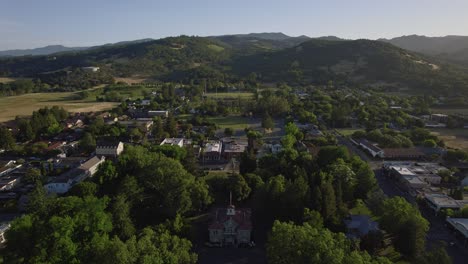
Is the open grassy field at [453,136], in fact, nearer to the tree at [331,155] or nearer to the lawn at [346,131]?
the lawn at [346,131]

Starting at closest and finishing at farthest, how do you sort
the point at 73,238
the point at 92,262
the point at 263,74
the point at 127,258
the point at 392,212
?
the point at 127,258 → the point at 92,262 → the point at 73,238 → the point at 392,212 → the point at 263,74

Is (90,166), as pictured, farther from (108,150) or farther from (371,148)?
(371,148)

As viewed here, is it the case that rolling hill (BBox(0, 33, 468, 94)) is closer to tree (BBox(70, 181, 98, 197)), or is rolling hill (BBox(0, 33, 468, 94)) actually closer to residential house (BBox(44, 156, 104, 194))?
residential house (BBox(44, 156, 104, 194))

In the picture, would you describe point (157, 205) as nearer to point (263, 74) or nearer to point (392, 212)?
point (392, 212)

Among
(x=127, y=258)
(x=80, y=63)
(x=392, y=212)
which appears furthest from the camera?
(x=80, y=63)

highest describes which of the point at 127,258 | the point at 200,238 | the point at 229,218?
the point at 127,258

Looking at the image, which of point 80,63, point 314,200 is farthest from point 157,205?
point 80,63

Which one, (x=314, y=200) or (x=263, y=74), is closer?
(x=314, y=200)

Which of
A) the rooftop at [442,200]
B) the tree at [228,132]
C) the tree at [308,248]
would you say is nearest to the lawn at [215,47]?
the tree at [228,132]

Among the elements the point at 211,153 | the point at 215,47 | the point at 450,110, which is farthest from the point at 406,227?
the point at 215,47
